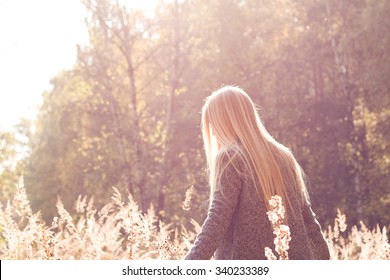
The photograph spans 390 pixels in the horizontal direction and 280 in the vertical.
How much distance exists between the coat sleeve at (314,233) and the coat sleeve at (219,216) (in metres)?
0.52

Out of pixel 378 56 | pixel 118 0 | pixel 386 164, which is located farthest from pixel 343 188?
pixel 118 0

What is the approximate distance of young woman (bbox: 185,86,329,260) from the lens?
120 inches

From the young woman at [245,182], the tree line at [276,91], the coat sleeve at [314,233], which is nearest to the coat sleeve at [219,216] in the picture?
the young woman at [245,182]

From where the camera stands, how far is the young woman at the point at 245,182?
10.0 feet

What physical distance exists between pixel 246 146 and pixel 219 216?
0.40 metres

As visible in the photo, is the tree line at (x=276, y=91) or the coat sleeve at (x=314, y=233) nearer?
the coat sleeve at (x=314, y=233)

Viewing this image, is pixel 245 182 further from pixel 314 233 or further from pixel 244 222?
pixel 314 233

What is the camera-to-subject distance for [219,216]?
294 cm

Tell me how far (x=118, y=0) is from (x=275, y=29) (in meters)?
6.91

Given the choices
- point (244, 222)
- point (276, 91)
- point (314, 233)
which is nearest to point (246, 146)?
point (244, 222)

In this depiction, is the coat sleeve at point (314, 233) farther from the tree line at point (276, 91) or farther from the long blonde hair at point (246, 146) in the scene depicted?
the tree line at point (276, 91)

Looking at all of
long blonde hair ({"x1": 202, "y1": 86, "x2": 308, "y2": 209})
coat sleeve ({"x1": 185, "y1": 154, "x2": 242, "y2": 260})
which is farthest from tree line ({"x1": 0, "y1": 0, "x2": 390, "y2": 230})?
coat sleeve ({"x1": 185, "y1": 154, "x2": 242, "y2": 260})
